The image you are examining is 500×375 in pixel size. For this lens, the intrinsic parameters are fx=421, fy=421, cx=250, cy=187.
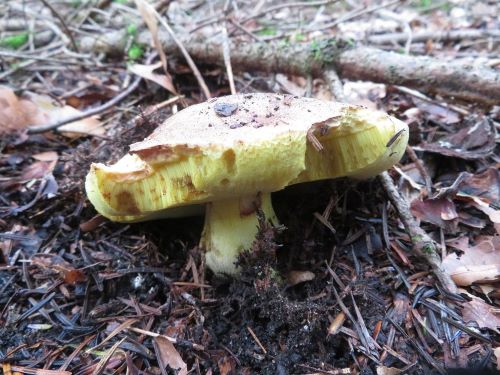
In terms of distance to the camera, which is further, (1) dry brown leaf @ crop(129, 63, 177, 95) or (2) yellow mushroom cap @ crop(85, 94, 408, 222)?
(1) dry brown leaf @ crop(129, 63, 177, 95)

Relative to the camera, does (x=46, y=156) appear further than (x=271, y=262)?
Yes

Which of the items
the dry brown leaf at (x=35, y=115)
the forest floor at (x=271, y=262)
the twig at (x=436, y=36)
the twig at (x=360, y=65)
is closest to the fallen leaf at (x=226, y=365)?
the forest floor at (x=271, y=262)

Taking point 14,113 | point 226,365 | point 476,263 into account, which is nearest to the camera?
point 226,365

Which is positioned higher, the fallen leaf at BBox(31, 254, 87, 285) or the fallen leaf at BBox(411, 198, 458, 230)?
the fallen leaf at BBox(31, 254, 87, 285)

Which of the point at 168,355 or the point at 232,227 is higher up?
the point at 232,227

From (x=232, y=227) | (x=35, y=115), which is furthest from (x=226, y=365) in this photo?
(x=35, y=115)

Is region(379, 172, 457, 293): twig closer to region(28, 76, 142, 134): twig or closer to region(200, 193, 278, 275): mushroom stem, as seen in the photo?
region(200, 193, 278, 275): mushroom stem

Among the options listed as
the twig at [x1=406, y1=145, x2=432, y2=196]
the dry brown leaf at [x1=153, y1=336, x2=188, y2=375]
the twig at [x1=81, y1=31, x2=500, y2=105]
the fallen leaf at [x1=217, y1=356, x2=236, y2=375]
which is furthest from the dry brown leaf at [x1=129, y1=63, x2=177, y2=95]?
the fallen leaf at [x1=217, y1=356, x2=236, y2=375]

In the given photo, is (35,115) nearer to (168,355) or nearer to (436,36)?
(168,355)
